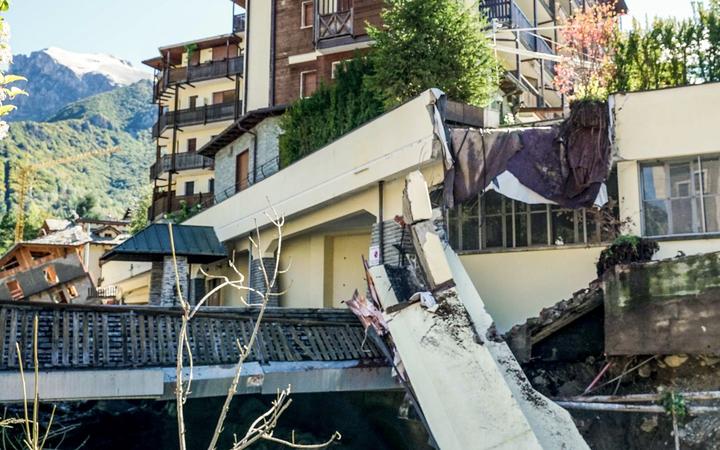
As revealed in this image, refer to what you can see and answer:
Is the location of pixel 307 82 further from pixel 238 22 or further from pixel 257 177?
pixel 238 22

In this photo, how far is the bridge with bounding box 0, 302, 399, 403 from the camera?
33.6 feet

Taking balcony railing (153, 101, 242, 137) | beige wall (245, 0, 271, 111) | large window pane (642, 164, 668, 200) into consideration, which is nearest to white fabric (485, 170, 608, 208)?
large window pane (642, 164, 668, 200)

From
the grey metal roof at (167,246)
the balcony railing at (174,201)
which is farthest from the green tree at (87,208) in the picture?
the grey metal roof at (167,246)

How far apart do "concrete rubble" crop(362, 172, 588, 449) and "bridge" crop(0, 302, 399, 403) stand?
4.83ft

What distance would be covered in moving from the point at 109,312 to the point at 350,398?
15.4 ft

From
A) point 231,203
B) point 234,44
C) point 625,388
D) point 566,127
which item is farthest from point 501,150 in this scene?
point 234,44

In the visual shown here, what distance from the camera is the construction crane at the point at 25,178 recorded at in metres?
62.7

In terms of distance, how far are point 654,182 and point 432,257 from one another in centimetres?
485

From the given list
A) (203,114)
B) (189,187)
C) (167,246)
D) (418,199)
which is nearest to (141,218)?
(189,187)

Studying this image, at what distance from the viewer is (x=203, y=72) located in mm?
42938

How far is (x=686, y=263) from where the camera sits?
1030 centimetres

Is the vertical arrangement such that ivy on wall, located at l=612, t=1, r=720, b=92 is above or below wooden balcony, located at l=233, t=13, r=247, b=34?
below

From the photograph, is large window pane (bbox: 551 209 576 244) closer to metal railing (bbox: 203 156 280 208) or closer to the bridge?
the bridge

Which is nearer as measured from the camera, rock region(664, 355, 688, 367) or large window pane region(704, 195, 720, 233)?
rock region(664, 355, 688, 367)
